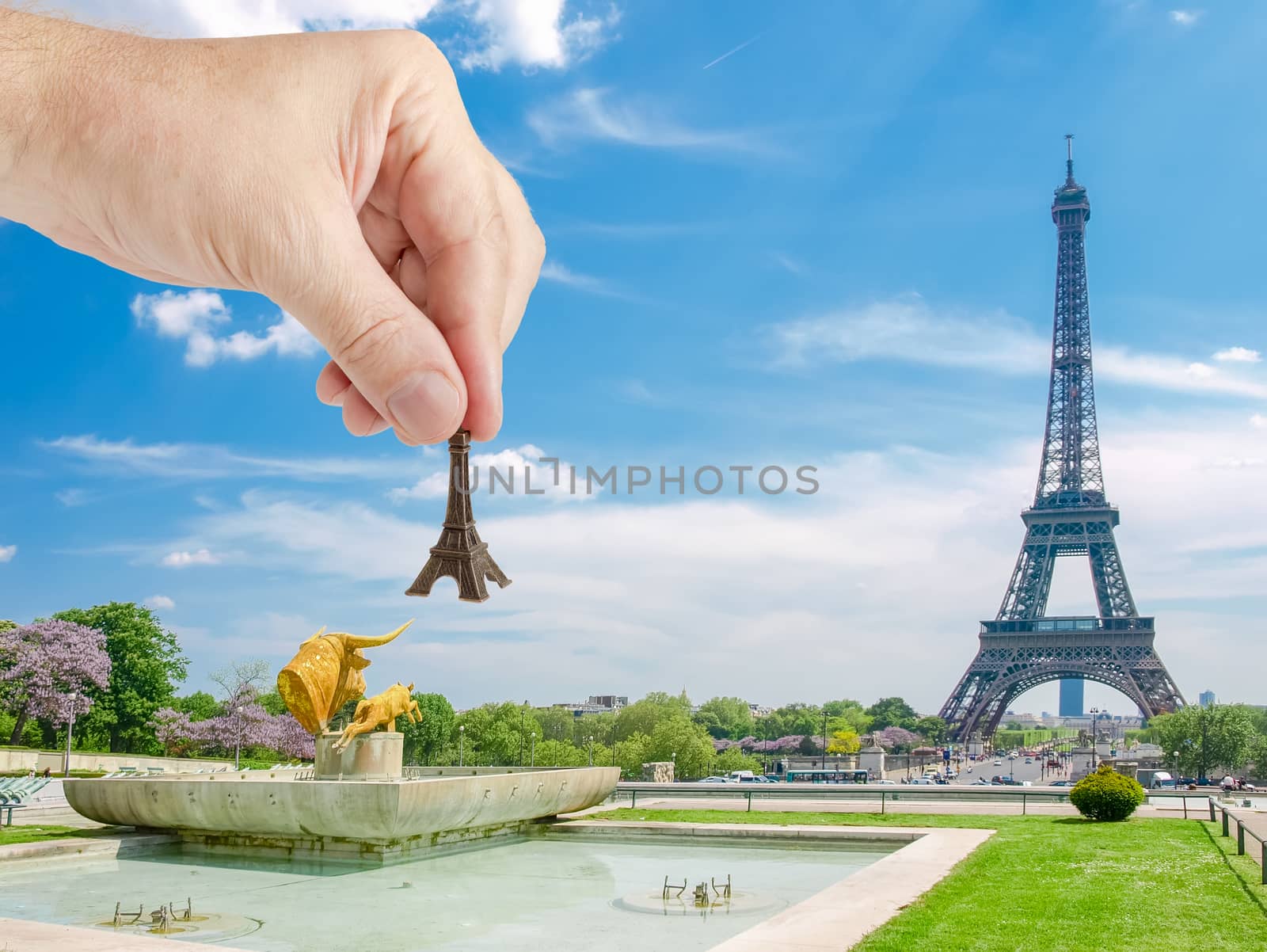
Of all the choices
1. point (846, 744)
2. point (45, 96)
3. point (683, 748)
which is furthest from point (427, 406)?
point (846, 744)

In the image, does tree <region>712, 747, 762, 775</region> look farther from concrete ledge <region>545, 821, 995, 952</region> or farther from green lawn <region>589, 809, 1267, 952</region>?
green lawn <region>589, 809, 1267, 952</region>

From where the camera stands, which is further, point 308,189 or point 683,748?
point 683,748

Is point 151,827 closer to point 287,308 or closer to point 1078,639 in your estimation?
point 287,308

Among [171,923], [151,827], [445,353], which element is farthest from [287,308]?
[151,827]

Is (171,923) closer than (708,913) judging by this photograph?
Yes

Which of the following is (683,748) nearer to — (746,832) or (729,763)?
(729,763)

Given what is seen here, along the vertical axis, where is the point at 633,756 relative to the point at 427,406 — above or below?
below
